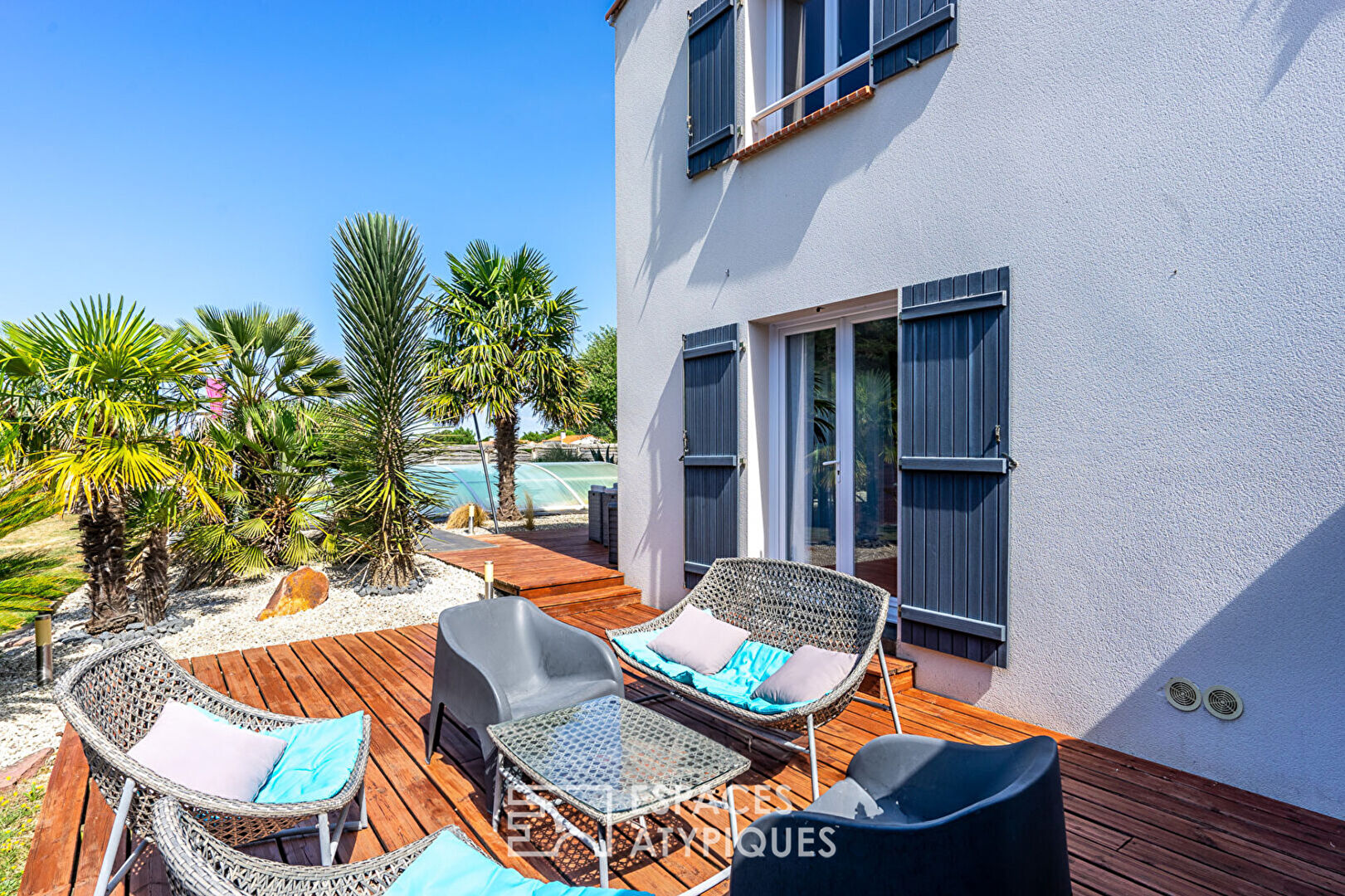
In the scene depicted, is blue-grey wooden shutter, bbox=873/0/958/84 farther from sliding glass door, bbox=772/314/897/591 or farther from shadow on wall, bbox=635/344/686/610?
shadow on wall, bbox=635/344/686/610

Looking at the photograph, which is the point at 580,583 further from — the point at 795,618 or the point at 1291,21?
the point at 1291,21

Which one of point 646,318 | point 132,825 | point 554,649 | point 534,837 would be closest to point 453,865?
point 534,837

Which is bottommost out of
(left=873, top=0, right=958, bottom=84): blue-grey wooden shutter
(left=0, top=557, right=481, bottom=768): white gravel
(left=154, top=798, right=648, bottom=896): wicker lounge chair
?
(left=0, top=557, right=481, bottom=768): white gravel

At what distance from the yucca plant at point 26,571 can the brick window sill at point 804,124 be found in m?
5.35

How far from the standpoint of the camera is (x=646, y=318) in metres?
6.12

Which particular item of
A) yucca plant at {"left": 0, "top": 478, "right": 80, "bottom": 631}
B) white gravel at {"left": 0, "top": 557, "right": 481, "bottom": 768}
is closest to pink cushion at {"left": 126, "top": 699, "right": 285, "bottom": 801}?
yucca plant at {"left": 0, "top": 478, "right": 80, "bottom": 631}

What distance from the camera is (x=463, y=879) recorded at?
1643 millimetres

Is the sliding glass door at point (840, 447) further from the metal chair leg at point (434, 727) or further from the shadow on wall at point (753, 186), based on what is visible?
the metal chair leg at point (434, 727)

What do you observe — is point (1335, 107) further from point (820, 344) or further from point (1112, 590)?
point (820, 344)

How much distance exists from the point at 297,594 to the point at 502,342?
5.96 meters

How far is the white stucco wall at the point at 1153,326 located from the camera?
2609 mm

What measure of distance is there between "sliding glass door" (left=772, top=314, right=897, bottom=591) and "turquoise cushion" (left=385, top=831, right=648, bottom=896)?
3.26m

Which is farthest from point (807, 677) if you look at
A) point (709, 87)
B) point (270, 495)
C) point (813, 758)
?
point (270, 495)

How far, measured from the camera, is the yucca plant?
12.7ft
